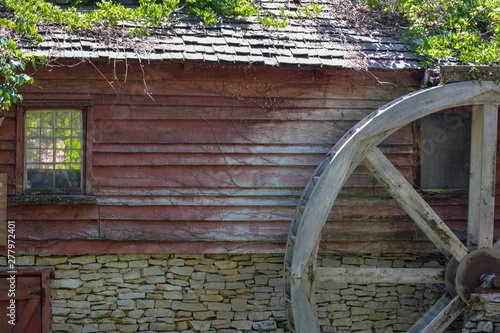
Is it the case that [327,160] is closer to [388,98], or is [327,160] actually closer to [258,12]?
[388,98]

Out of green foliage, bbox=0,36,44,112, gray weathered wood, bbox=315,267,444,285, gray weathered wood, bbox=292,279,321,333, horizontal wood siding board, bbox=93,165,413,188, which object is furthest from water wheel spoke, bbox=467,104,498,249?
green foliage, bbox=0,36,44,112

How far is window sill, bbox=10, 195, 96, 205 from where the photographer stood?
220 inches

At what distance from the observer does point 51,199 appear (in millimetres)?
5617

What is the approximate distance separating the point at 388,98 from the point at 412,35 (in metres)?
0.81

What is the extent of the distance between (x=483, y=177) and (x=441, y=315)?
5.22 feet

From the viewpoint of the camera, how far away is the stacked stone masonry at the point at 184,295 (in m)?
5.83

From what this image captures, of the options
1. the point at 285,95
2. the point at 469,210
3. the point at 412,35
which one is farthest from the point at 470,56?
the point at 285,95

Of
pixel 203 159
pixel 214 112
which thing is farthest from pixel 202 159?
pixel 214 112

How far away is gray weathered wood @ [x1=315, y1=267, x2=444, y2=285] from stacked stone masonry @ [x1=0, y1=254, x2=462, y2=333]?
2.19 feet

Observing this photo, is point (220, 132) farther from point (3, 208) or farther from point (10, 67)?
point (3, 208)

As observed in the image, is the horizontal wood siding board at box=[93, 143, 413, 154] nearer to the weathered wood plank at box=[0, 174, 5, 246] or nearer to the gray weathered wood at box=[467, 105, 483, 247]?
the gray weathered wood at box=[467, 105, 483, 247]

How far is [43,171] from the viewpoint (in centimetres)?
581

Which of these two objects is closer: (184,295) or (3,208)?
(3,208)

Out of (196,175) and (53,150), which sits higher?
(53,150)
